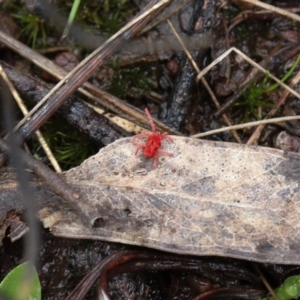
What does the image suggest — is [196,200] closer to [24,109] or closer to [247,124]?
[247,124]

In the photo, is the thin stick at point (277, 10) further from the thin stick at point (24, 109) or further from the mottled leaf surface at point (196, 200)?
the thin stick at point (24, 109)

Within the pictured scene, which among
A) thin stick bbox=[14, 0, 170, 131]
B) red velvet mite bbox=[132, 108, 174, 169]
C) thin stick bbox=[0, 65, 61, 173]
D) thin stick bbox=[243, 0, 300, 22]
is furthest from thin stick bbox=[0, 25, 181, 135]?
thin stick bbox=[243, 0, 300, 22]

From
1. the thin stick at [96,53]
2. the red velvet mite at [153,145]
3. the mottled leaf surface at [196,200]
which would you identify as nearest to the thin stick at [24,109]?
the thin stick at [96,53]

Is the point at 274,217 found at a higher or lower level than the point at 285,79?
lower

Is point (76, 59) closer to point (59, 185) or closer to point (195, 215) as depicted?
point (59, 185)

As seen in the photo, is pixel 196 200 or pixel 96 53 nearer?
pixel 196 200

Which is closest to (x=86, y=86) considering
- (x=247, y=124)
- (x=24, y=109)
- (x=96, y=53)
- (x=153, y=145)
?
(x=96, y=53)

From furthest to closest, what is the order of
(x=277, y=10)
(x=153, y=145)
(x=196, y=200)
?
(x=277, y=10)
(x=153, y=145)
(x=196, y=200)

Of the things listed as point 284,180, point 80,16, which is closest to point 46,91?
point 80,16
